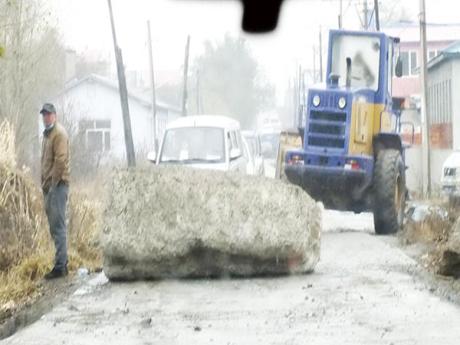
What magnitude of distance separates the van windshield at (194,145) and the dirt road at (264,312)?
11.4 m

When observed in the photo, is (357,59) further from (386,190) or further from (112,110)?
(112,110)

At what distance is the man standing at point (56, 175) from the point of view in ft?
48.9

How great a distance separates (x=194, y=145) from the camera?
27297 mm

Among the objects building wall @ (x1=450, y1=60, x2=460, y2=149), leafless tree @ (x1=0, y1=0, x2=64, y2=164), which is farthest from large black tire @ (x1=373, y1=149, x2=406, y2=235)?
building wall @ (x1=450, y1=60, x2=460, y2=149)

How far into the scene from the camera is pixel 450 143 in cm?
5075

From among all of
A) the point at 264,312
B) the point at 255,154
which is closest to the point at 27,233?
the point at 264,312

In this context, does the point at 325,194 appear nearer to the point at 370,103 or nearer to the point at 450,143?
the point at 370,103

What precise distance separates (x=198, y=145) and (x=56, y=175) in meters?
12.5

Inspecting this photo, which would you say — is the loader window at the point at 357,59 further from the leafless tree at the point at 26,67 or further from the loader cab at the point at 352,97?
the leafless tree at the point at 26,67

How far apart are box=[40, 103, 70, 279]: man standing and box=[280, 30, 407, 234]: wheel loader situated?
26.4 feet

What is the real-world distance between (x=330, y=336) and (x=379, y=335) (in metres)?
0.40

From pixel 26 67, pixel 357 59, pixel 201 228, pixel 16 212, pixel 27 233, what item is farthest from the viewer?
pixel 26 67

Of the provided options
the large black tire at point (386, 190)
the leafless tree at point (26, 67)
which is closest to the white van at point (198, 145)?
the large black tire at point (386, 190)

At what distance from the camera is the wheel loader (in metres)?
22.4
